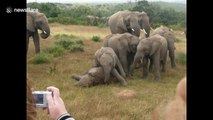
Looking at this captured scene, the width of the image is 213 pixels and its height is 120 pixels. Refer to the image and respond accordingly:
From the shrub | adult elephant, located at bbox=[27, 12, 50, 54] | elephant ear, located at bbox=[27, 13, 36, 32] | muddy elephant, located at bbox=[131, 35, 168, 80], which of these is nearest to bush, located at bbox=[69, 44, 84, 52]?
the shrub

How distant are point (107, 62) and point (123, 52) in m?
0.39

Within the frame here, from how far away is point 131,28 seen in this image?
332 cm

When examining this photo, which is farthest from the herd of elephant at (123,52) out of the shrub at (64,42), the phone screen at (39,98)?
the phone screen at (39,98)

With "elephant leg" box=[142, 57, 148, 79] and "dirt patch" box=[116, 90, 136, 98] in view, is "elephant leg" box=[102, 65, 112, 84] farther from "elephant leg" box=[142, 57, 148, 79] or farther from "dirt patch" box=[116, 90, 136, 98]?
"dirt patch" box=[116, 90, 136, 98]

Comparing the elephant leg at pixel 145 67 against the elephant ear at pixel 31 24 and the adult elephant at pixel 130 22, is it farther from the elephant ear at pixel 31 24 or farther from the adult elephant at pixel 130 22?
the elephant ear at pixel 31 24

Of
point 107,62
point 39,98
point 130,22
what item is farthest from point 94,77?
point 39,98

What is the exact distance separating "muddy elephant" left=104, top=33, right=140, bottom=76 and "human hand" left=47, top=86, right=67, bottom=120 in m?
1.97

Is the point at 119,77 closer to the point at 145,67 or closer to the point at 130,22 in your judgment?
the point at 145,67

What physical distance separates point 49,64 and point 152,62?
0.89 meters

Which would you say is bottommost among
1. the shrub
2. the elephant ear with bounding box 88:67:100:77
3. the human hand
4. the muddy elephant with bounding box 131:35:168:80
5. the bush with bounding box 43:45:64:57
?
the elephant ear with bounding box 88:67:100:77

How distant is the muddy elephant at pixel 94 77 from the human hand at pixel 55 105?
1315 mm

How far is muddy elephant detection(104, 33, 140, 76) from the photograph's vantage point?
264 centimetres

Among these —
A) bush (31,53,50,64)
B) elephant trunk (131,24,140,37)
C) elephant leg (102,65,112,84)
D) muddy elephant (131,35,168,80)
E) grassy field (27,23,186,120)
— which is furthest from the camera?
elephant trunk (131,24,140,37)
